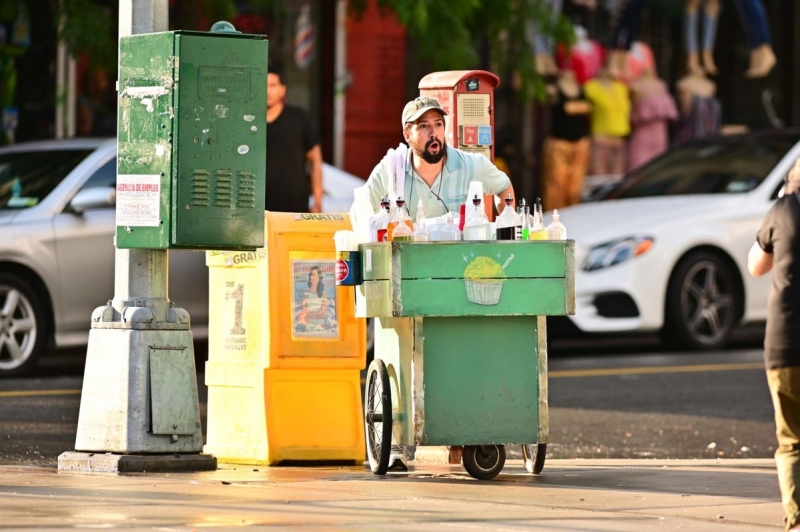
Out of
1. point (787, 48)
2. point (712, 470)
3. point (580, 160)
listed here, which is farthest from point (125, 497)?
point (787, 48)

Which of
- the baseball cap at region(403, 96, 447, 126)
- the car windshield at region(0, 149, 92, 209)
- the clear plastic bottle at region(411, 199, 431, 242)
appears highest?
the car windshield at region(0, 149, 92, 209)

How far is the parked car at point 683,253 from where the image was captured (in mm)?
14930

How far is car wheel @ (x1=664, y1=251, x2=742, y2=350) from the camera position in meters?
15.1

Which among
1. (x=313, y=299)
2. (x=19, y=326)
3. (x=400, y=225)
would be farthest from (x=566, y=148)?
(x=400, y=225)

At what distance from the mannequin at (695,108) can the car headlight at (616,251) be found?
23.4ft

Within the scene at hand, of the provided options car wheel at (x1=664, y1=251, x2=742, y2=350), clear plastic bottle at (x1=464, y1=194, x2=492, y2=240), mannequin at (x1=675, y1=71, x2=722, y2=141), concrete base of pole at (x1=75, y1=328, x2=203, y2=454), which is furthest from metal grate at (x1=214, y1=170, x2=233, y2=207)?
mannequin at (x1=675, y1=71, x2=722, y2=141)

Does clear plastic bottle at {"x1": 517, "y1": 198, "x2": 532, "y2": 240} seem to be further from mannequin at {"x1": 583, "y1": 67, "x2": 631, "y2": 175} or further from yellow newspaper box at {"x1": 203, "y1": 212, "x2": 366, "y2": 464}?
mannequin at {"x1": 583, "y1": 67, "x2": 631, "y2": 175}

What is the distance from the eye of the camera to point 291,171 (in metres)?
12.7

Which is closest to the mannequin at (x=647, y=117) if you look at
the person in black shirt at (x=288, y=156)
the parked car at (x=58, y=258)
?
the parked car at (x=58, y=258)

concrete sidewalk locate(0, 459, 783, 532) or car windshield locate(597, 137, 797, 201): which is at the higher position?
car windshield locate(597, 137, 797, 201)

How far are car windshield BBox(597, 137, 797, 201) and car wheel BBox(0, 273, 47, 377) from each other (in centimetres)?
528

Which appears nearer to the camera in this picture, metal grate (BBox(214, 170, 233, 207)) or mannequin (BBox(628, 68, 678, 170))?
metal grate (BBox(214, 170, 233, 207))

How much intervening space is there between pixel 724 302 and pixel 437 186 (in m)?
6.87

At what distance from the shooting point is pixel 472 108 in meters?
9.77
